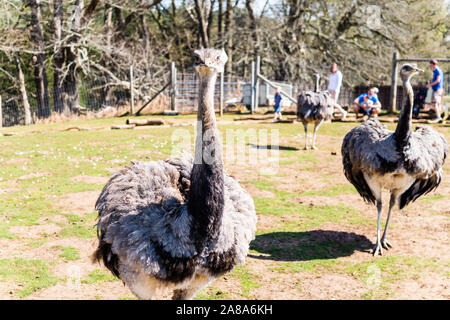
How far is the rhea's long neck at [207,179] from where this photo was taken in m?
3.30

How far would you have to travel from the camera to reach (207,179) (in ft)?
10.9

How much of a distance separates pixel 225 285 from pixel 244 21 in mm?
26695

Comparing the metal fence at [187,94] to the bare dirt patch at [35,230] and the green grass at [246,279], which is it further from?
the green grass at [246,279]

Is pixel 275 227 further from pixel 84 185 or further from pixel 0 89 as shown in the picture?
pixel 0 89

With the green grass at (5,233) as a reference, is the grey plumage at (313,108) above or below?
above

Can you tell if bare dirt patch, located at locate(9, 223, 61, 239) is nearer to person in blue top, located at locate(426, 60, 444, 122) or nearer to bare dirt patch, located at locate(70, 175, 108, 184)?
bare dirt patch, located at locate(70, 175, 108, 184)

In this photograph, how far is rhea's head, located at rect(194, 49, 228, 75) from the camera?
3152mm

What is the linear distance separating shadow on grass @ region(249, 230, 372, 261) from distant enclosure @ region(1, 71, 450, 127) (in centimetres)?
1698

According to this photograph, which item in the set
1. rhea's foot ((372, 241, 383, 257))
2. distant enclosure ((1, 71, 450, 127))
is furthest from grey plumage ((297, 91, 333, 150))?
distant enclosure ((1, 71, 450, 127))

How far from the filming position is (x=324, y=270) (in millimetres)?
5289

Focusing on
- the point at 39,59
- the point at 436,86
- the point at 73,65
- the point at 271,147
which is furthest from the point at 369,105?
the point at 39,59

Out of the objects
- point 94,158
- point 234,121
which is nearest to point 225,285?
point 94,158

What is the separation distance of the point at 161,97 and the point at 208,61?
21134 millimetres

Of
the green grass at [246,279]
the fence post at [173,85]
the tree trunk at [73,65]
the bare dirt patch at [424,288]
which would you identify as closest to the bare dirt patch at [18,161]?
the green grass at [246,279]
